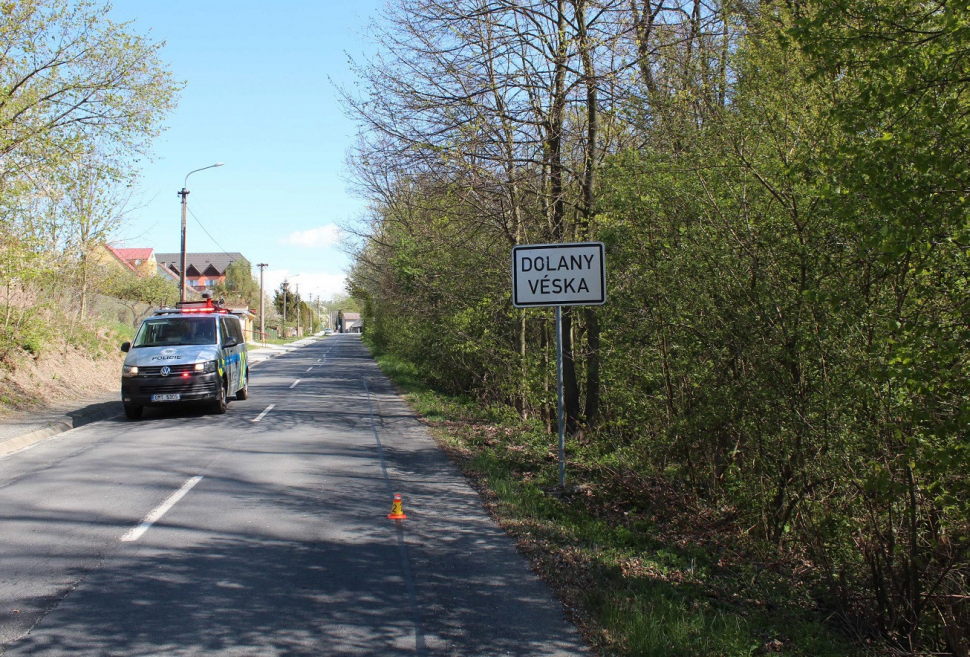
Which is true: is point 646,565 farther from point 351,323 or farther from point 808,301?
point 351,323

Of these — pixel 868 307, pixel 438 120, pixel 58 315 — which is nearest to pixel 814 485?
pixel 868 307

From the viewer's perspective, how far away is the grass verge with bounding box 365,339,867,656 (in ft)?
14.8

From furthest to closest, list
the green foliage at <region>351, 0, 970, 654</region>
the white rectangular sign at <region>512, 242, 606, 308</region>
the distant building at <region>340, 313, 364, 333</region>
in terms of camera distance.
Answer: the distant building at <region>340, 313, 364, 333</region> → the white rectangular sign at <region>512, 242, 606, 308</region> → the green foliage at <region>351, 0, 970, 654</region>

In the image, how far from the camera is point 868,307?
530cm

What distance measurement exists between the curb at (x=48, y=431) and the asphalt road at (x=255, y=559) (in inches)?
20.8

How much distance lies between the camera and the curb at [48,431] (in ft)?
37.9

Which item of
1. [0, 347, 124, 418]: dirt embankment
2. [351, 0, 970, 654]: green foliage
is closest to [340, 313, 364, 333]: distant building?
[0, 347, 124, 418]: dirt embankment

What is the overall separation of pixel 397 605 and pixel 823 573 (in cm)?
306

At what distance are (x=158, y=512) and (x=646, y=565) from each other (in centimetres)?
454

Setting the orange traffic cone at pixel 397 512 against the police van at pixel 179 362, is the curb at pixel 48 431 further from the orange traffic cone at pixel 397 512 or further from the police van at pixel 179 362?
the orange traffic cone at pixel 397 512

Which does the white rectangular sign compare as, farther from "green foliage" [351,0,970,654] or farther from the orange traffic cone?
the orange traffic cone

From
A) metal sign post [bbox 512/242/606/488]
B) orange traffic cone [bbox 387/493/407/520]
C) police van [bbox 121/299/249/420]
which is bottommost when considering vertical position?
orange traffic cone [bbox 387/493/407/520]

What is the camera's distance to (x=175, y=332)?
1584 cm

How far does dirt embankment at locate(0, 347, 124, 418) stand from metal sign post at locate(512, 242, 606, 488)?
11.4 meters
